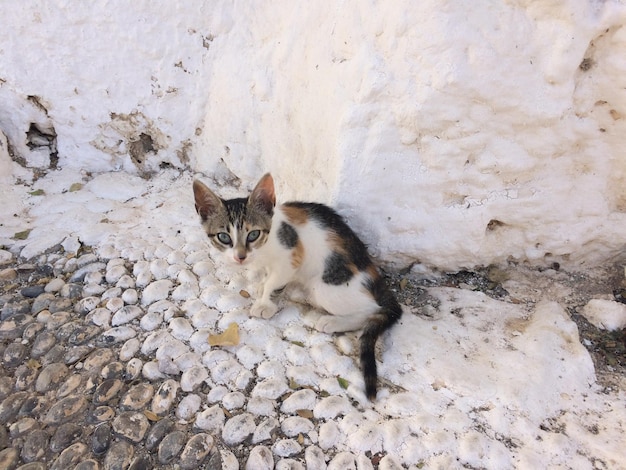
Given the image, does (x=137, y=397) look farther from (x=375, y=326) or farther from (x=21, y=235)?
(x=21, y=235)

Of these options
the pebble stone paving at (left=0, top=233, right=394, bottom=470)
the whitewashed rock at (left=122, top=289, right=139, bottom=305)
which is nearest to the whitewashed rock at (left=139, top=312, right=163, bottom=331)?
the pebble stone paving at (left=0, top=233, right=394, bottom=470)

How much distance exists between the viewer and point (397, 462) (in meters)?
1.65

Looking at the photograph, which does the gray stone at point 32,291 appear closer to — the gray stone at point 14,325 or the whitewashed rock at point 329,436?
the gray stone at point 14,325

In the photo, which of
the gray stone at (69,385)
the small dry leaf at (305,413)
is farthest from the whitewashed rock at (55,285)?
the small dry leaf at (305,413)

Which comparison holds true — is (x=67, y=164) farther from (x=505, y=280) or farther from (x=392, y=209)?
(x=505, y=280)

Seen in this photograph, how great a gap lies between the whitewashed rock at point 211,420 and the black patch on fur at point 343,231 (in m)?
0.92

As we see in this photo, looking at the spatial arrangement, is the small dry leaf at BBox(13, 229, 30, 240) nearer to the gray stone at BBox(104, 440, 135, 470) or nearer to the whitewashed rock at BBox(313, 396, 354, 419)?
the gray stone at BBox(104, 440, 135, 470)

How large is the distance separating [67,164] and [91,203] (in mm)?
432

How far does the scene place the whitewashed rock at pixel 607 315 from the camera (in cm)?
219

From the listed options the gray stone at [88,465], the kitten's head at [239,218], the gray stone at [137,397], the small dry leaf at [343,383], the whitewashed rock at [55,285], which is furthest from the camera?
the whitewashed rock at [55,285]

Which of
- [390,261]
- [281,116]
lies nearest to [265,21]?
[281,116]

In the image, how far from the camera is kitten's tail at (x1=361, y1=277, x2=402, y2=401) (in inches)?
74.2

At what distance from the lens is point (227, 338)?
2088 millimetres

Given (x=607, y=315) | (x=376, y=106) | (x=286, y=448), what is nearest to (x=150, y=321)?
(x=286, y=448)
